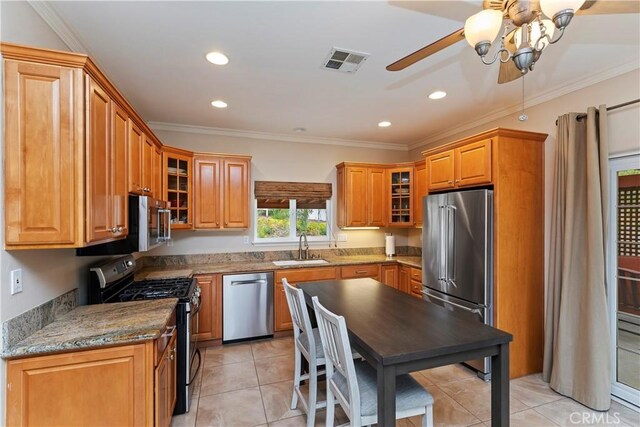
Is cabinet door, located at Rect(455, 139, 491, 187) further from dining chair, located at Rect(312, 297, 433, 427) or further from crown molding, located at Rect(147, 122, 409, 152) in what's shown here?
dining chair, located at Rect(312, 297, 433, 427)

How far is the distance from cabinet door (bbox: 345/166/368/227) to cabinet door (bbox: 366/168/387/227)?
0.07 metres

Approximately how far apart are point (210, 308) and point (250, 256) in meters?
0.94

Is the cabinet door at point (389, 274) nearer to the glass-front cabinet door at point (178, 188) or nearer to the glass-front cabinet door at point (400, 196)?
the glass-front cabinet door at point (400, 196)

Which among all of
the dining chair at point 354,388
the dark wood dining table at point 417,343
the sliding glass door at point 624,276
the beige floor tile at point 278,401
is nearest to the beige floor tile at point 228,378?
the beige floor tile at point 278,401

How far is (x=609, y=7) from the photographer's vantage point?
4.08ft

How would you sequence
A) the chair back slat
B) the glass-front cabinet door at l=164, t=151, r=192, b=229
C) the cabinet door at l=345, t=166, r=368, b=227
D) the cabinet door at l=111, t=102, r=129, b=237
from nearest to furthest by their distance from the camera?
the chair back slat → the cabinet door at l=111, t=102, r=129, b=237 → the glass-front cabinet door at l=164, t=151, r=192, b=229 → the cabinet door at l=345, t=166, r=368, b=227

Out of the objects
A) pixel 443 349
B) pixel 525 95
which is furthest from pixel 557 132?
pixel 443 349

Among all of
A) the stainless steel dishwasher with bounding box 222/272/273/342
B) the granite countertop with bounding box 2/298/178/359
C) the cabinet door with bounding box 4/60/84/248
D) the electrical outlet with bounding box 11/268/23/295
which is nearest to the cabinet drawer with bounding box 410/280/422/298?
the stainless steel dishwasher with bounding box 222/272/273/342

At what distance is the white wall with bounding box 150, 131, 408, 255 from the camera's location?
400 cm

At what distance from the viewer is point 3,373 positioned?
1440mm

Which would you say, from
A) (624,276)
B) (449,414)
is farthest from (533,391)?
(624,276)

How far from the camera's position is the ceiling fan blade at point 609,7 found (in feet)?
3.93

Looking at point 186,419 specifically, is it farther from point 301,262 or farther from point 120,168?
point 301,262

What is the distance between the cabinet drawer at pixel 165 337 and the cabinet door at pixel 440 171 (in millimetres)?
2926
